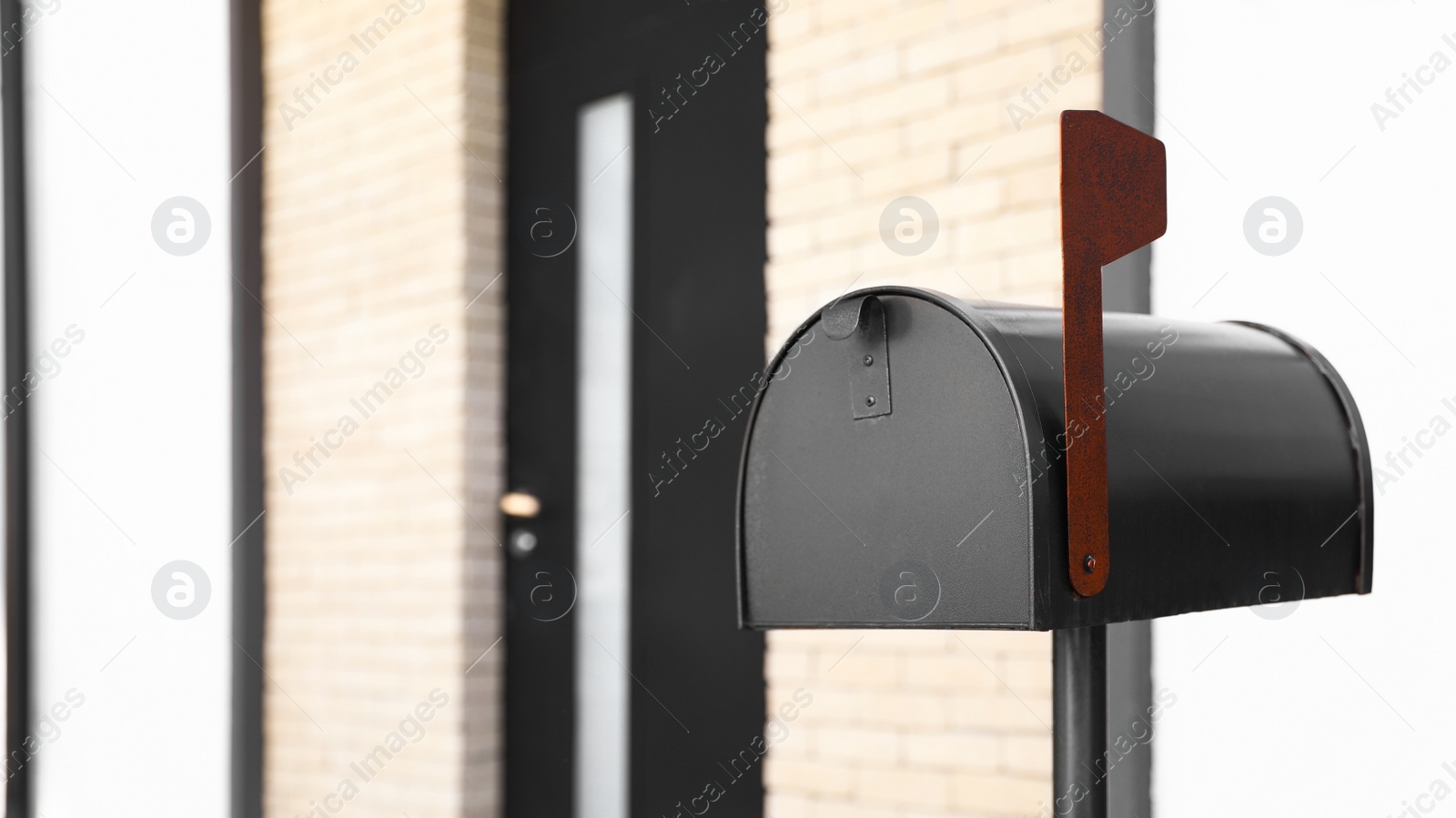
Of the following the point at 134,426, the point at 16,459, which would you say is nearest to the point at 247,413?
the point at 134,426

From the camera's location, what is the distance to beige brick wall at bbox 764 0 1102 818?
204cm

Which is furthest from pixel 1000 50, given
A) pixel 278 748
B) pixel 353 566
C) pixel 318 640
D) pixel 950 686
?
pixel 278 748

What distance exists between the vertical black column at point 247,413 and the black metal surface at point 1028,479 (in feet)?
8.98

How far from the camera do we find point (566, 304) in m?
3.04

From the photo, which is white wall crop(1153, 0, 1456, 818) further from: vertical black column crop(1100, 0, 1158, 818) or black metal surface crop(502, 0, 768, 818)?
black metal surface crop(502, 0, 768, 818)

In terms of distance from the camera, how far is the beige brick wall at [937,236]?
2037 mm

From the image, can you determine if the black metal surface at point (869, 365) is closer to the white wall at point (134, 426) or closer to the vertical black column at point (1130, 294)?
the vertical black column at point (1130, 294)

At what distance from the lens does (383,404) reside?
327 centimetres

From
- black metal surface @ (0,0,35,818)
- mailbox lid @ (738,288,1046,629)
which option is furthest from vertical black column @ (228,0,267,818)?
mailbox lid @ (738,288,1046,629)

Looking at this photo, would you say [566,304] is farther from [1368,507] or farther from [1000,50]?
[1368,507]

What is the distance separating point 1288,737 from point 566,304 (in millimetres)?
1848

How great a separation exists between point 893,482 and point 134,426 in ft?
10.3

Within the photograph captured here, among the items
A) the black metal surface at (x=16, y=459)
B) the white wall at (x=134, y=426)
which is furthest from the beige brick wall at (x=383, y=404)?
the black metal surface at (x=16, y=459)

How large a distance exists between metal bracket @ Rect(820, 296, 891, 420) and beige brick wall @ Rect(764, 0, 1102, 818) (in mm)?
973
